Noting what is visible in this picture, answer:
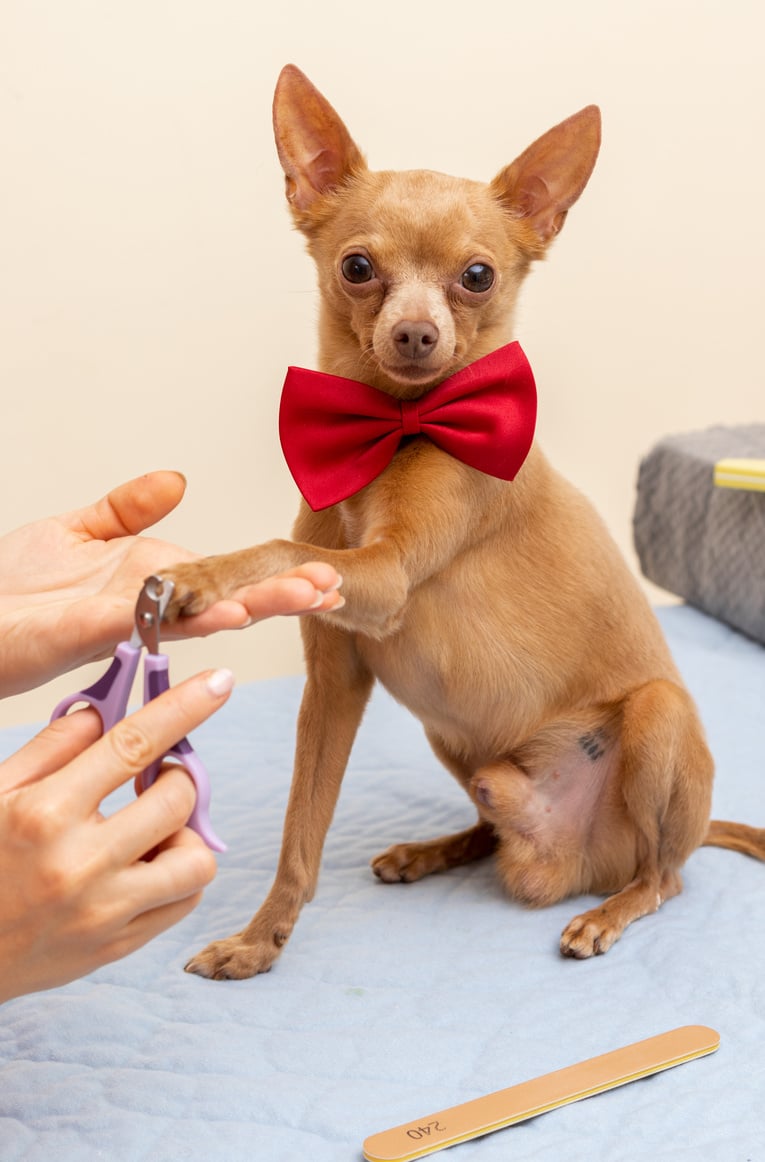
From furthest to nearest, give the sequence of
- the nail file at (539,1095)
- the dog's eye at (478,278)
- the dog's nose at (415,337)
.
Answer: the dog's eye at (478,278)
the dog's nose at (415,337)
the nail file at (539,1095)

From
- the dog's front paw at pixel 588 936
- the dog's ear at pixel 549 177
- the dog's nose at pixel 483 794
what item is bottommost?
the dog's front paw at pixel 588 936

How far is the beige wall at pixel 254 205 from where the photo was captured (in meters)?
2.93

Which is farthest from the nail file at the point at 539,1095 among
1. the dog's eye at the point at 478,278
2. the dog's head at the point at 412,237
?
the dog's eye at the point at 478,278

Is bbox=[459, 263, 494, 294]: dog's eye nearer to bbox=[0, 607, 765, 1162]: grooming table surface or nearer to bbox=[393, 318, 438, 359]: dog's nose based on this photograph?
bbox=[393, 318, 438, 359]: dog's nose

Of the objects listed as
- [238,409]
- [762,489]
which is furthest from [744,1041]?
[238,409]

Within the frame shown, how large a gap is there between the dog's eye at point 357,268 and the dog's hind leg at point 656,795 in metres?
0.71

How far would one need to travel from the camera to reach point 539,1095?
4.54 feet

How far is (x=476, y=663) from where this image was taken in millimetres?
1772

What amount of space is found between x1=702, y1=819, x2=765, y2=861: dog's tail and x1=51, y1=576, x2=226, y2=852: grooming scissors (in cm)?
109

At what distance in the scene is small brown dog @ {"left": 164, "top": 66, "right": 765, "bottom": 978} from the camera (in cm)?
162

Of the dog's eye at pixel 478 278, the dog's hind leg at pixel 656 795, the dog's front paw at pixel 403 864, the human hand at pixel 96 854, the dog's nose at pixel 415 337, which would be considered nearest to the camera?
the human hand at pixel 96 854

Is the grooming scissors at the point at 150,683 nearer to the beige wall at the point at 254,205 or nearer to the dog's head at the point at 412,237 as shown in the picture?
the dog's head at the point at 412,237

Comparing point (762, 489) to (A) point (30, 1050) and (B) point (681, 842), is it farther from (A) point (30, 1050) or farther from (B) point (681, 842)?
(A) point (30, 1050)

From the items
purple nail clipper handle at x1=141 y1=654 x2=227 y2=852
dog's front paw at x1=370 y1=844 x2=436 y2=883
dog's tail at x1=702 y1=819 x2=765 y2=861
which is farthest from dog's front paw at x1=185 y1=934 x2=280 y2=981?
dog's tail at x1=702 y1=819 x2=765 y2=861
